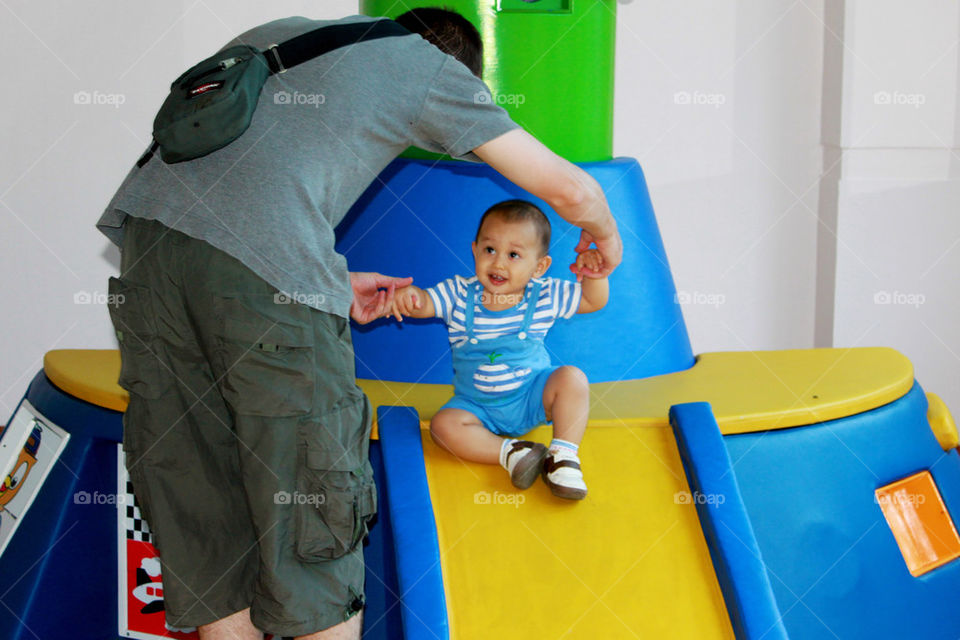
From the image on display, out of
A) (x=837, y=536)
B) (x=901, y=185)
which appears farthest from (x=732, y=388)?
(x=901, y=185)

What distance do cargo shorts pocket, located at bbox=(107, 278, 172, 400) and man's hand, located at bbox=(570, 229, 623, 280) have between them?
708 millimetres

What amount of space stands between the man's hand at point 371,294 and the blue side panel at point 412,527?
0.18 m

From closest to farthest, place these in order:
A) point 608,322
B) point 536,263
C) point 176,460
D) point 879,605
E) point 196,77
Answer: point 196,77, point 176,460, point 536,263, point 879,605, point 608,322

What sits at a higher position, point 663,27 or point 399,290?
point 663,27

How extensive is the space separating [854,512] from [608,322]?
0.59m

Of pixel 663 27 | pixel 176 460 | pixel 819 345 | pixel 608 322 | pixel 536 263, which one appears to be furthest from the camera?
pixel 819 345

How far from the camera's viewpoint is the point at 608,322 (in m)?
2.10

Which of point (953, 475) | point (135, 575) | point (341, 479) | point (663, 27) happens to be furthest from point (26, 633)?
point (663, 27)

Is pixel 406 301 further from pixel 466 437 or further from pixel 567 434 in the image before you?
pixel 567 434

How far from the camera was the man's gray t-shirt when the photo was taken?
4.35 feet

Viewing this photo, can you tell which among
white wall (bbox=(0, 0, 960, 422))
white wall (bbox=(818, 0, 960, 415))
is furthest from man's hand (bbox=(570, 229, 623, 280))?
white wall (bbox=(818, 0, 960, 415))

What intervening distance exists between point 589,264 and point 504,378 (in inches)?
9.8

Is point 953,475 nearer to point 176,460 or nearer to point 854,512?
point 854,512

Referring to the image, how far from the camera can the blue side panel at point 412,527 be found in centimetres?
159
